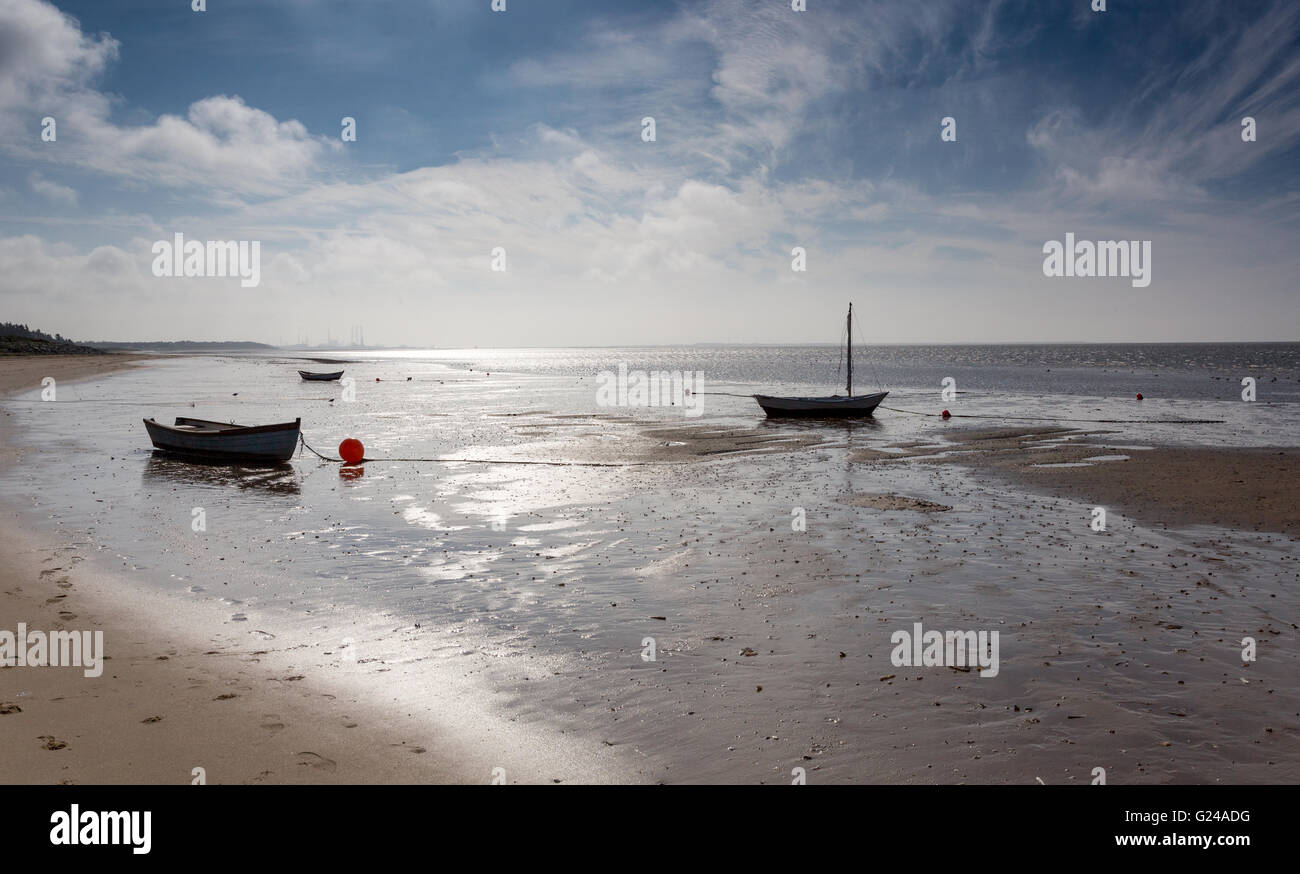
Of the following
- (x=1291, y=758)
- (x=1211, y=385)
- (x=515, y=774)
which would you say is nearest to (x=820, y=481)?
(x=1291, y=758)

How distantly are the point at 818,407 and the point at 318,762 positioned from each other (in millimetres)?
39799

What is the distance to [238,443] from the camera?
27.4 m

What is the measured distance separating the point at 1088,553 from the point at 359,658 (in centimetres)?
1333

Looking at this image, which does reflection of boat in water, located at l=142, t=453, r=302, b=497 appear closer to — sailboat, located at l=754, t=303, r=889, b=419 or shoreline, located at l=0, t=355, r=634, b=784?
shoreline, located at l=0, t=355, r=634, b=784

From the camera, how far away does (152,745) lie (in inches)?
278

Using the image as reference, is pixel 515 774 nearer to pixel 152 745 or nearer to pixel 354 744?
pixel 354 744

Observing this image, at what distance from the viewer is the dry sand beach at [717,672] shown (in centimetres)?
702

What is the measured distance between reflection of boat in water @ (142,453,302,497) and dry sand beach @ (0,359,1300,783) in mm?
5680

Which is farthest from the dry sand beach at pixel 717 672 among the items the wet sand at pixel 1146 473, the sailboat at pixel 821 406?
the sailboat at pixel 821 406

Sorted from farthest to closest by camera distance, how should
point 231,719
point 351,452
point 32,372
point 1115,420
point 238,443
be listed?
point 32,372 < point 1115,420 < point 351,452 < point 238,443 < point 231,719

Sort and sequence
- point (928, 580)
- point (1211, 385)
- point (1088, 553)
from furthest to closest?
point (1211, 385) < point (1088, 553) < point (928, 580)

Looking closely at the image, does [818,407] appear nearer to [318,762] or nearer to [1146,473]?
[1146,473]

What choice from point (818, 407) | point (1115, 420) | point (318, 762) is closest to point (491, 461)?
point (318, 762)
